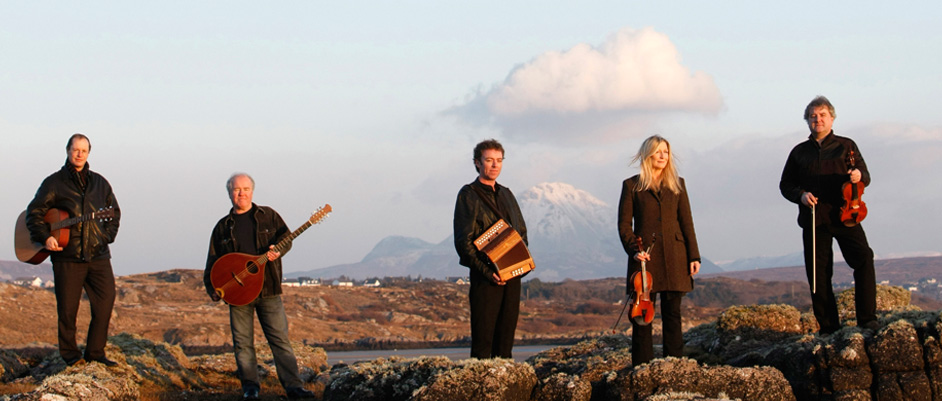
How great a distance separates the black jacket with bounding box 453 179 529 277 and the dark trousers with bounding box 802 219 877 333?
330cm

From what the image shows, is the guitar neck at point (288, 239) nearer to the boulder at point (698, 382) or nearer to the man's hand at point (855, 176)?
the boulder at point (698, 382)

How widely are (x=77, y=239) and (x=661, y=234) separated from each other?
22.4ft

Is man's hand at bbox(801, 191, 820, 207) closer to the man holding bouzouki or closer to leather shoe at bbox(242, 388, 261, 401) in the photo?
the man holding bouzouki

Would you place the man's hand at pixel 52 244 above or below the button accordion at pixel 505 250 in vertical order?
above

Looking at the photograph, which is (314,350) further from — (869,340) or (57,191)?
(869,340)

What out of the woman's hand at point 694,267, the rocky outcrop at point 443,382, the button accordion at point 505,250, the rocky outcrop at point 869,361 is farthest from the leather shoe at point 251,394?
the rocky outcrop at point 869,361

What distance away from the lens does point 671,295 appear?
948 cm

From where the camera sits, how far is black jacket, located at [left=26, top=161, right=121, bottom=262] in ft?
35.8

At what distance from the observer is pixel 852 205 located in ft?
32.0

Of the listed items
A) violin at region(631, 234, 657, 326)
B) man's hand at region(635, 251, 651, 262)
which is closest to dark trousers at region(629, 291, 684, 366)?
violin at region(631, 234, 657, 326)

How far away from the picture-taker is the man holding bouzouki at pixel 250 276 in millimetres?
10953

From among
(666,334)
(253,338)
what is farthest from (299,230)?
(666,334)

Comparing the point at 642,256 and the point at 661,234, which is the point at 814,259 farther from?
the point at 642,256

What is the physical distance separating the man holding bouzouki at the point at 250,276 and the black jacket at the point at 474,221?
2392 mm
